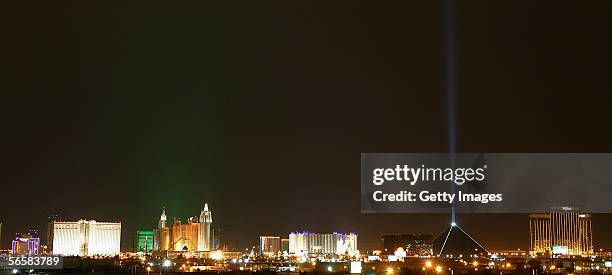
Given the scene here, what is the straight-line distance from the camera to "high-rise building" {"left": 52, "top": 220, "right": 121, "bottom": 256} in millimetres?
163750

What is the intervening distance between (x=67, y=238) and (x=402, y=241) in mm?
73838

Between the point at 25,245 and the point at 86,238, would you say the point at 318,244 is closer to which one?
the point at 86,238

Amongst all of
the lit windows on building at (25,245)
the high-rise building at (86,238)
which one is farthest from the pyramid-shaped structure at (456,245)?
the high-rise building at (86,238)

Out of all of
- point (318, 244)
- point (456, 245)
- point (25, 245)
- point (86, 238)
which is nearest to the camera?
point (456, 245)

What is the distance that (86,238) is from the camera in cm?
16612

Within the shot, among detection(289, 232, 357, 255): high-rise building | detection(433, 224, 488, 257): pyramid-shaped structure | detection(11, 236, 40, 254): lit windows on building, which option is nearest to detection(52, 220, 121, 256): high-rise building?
detection(11, 236, 40, 254): lit windows on building

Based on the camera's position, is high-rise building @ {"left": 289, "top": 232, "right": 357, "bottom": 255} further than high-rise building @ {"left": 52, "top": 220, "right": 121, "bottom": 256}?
Yes

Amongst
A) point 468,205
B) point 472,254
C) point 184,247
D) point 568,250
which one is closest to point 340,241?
point 184,247

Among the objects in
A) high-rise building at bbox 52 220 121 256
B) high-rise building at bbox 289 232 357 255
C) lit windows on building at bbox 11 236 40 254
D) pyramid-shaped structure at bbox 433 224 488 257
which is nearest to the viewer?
pyramid-shaped structure at bbox 433 224 488 257

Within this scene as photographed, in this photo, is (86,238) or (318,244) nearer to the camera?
(86,238)

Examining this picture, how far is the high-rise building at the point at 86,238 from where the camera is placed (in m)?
164

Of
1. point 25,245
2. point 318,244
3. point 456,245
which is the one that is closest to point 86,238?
point 25,245

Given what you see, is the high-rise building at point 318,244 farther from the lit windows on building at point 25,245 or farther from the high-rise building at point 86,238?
the lit windows on building at point 25,245

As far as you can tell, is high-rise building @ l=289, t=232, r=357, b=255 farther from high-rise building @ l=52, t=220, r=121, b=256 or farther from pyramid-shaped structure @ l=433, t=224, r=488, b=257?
pyramid-shaped structure @ l=433, t=224, r=488, b=257
